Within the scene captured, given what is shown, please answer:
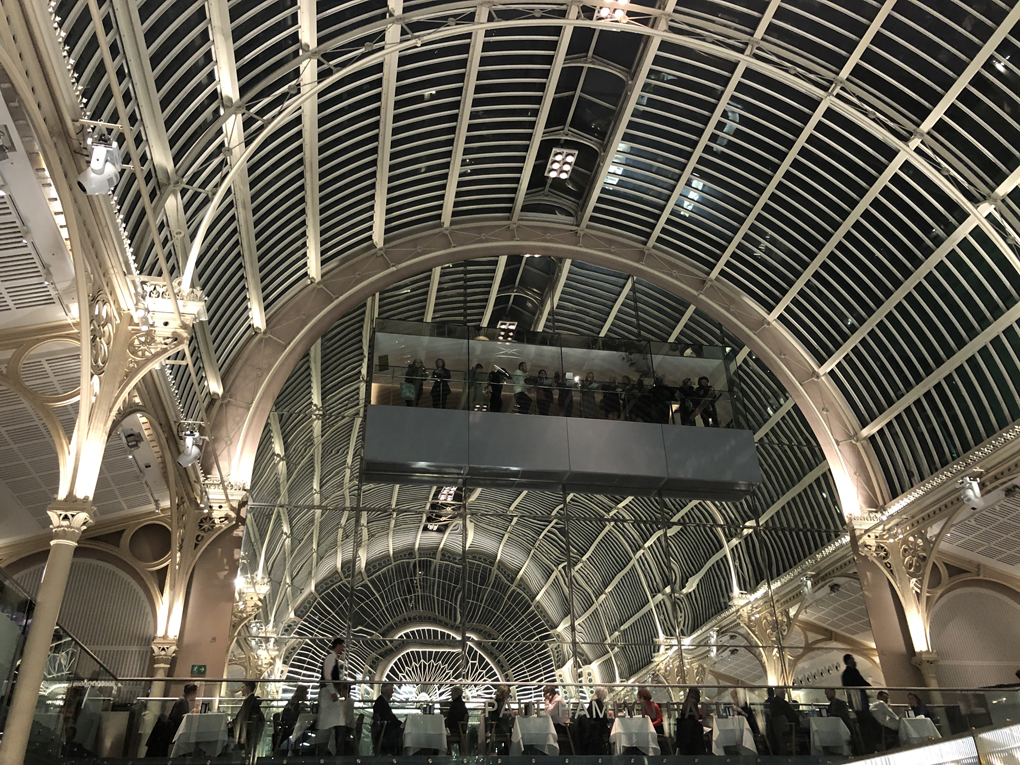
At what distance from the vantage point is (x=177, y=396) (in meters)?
20.4

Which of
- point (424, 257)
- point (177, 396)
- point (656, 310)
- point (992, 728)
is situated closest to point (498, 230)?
point (424, 257)

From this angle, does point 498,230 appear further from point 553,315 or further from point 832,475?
point 832,475

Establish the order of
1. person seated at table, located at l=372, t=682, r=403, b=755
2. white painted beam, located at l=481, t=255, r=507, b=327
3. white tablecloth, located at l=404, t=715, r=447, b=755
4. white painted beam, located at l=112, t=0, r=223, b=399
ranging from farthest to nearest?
1. white painted beam, located at l=481, t=255, r=507, b=327
2. white tablecloth, located at l=404, t=715, r=447, b=755
3. person seated at table, located at l=372, t=682, r=403, b=755
4. white painted beam, located at l=112, t=0, r=223, b=399

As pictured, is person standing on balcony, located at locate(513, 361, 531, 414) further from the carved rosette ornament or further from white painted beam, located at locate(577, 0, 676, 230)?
the carved rosette ornament

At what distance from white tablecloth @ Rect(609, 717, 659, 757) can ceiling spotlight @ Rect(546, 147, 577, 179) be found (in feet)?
57.0

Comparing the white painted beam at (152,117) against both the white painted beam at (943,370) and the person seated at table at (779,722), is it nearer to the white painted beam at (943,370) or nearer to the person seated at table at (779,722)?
the person seated at table at (779,722)

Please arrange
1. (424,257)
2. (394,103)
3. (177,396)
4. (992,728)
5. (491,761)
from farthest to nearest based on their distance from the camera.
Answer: (424,257), (394,103), (177,396), (491,761), (992,728)

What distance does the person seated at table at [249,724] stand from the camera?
1497 cm

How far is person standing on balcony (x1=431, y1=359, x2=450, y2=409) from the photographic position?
82.3 feet

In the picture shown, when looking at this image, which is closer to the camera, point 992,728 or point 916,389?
point 992,728

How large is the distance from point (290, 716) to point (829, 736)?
10.6 m

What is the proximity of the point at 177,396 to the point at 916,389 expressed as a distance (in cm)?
2167

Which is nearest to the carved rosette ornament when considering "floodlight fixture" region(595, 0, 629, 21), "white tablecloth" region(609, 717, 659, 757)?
"white tablecloth" region(609, 717, 659, 757)

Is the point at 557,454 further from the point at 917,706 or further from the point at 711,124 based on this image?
the point at 917,706
